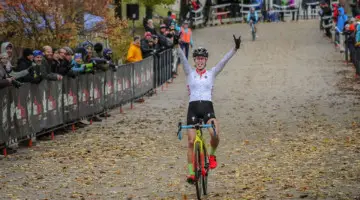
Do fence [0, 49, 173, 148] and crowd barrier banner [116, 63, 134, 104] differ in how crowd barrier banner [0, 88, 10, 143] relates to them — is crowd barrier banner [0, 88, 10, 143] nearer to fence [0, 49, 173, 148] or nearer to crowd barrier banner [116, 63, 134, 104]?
fence [0, 49, 173, 148]

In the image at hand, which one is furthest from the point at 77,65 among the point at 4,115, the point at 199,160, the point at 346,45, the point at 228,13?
the point at 228,13

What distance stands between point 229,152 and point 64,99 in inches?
183

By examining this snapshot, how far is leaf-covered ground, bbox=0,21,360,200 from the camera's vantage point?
14.1m

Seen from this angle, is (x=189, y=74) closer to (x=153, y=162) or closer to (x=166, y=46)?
(x=153, y=162)

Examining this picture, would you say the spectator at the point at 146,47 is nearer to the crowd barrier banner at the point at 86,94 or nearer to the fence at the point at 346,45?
the fence at the point at 346,45

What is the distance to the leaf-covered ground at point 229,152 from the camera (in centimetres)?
1408

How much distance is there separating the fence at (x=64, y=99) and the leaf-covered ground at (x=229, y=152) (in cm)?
45

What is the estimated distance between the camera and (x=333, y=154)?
57.4 ft

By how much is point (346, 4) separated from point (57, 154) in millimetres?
47552

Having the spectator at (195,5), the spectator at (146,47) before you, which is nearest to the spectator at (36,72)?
the spectator at (146,47)

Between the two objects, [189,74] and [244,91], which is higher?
[189,74]

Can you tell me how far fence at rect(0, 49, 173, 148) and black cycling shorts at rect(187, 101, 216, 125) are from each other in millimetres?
5082

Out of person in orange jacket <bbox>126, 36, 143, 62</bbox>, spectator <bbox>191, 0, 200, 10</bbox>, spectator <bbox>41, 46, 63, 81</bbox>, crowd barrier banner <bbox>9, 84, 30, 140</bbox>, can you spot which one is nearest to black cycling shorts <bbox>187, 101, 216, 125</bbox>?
crowd barrier banner <bbox>9, 84, 30, 140</bbox>

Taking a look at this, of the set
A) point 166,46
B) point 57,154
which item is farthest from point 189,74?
point 166,46
